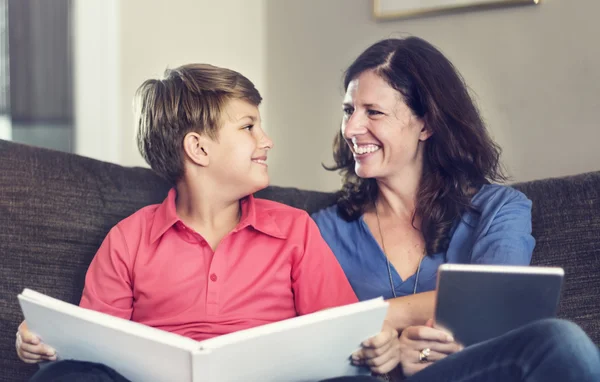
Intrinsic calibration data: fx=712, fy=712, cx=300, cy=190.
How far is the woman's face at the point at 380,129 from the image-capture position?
1688 millimetres

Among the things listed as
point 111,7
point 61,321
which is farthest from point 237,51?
point 61,321

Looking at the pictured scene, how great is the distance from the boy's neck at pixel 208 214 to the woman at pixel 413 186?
0.91 ft

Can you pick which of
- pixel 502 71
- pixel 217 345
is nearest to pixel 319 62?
pixel 502 71

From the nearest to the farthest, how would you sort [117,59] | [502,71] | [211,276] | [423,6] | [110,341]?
[110,341] → [211,276] → [502,71] → [423,6] → [117,59]

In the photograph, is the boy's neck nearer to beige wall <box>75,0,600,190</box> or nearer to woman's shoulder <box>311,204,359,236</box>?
woman's shoulder <box>311,204,359,236</box>

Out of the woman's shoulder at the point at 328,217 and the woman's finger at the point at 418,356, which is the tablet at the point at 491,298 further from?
the woman's shoulder at the point at 328,217

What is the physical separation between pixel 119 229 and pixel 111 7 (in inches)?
50.6

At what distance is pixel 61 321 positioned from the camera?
112 cm

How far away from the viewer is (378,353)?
45.6 inches

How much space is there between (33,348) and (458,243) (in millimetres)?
909

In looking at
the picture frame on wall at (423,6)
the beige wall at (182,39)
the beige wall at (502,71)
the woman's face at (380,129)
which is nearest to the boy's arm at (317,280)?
the woman's face at (380,129)

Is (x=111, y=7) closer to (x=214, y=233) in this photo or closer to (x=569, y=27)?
(x=214, y=233)

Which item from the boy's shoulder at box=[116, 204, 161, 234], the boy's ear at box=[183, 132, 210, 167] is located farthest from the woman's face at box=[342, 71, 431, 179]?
the boy's shoulder at box=[116, 204, 161, 234]

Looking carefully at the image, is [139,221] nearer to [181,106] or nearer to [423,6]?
[181,106]
